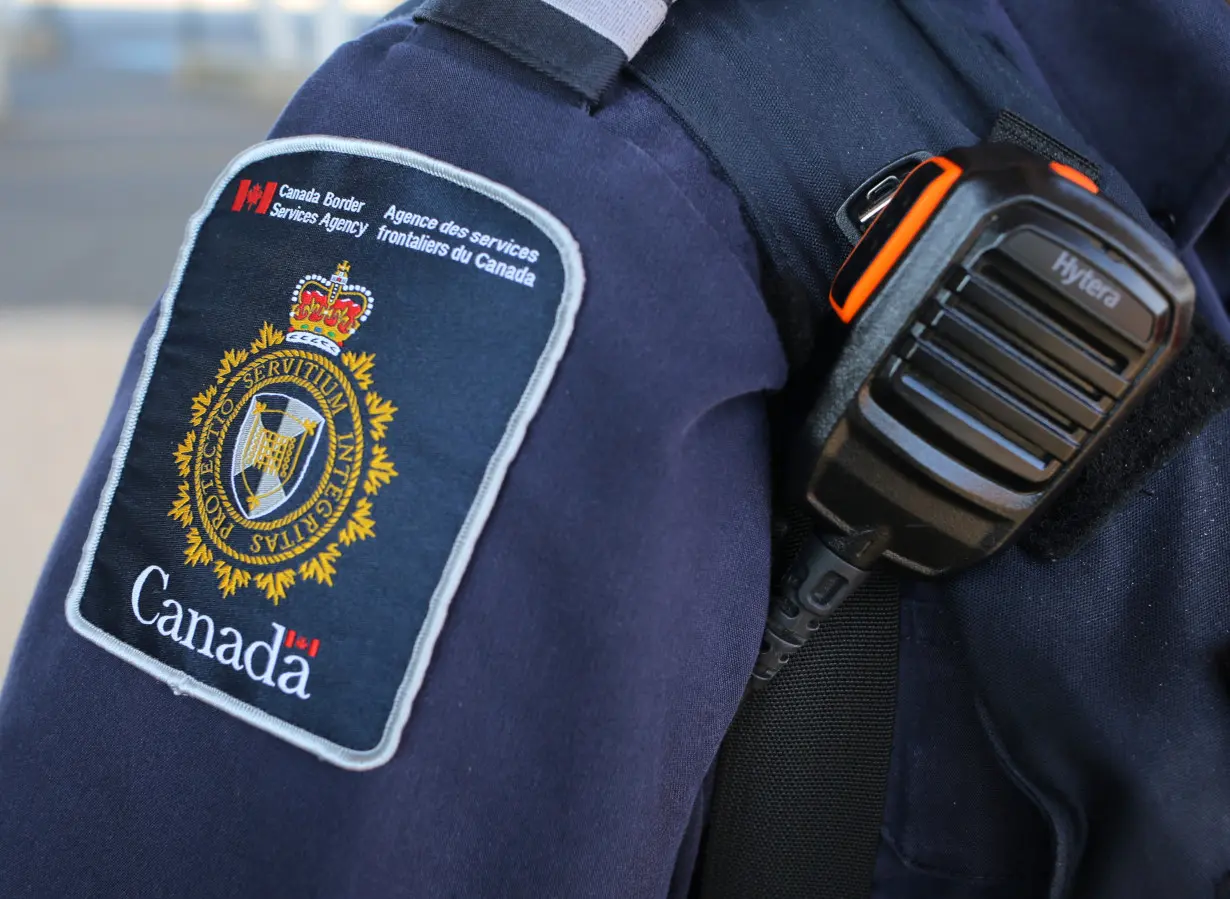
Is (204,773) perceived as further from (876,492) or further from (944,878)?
(944,878)

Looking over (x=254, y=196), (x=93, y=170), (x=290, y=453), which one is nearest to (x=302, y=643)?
(x=290, y=453)

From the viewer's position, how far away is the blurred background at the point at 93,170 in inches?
71.7

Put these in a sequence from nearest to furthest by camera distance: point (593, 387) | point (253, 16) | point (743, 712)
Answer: point (593, 387), point (743, 712), point (253, 16)

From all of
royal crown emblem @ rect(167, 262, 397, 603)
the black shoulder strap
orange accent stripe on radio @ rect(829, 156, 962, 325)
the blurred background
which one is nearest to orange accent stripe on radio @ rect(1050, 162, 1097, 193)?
orange accent stripe on radio @ rect(829, 156, 962, 325)

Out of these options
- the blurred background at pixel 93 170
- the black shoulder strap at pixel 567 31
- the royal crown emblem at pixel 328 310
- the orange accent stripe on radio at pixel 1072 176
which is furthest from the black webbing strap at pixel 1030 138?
the blurred background at pixel 93 170

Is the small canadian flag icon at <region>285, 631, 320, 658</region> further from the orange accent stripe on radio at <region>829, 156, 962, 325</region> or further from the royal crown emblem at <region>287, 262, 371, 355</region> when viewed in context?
the orange accent stripe on radio at <region>829, 156, 962, 325</region>

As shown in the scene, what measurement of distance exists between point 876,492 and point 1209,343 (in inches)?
6.4

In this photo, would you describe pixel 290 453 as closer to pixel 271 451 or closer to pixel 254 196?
pixel 271 451

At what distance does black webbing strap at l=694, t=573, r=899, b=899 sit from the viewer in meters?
0.52

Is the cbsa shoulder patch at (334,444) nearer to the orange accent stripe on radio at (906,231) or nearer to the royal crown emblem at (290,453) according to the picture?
the royal crown emblem at (290,453)

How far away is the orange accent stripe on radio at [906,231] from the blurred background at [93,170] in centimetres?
150

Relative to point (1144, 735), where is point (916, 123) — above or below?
above

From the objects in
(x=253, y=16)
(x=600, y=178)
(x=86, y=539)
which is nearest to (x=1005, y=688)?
(x=600, y=178)

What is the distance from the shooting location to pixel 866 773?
0.53 meters
